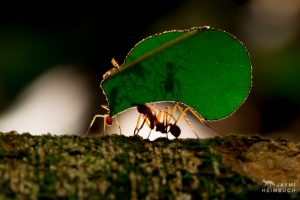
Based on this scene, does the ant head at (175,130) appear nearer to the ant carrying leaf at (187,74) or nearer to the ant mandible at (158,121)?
the ant mandible at (158,121)

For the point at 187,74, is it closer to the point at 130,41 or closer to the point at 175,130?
the point at 175,130

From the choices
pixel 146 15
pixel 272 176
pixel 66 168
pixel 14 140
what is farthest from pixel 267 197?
pixel 146 15

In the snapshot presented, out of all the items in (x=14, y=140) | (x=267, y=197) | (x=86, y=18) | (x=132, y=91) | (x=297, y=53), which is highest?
(x=86, y=18)

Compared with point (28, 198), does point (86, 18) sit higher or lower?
higher

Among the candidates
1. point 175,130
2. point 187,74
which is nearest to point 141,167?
point 187,74

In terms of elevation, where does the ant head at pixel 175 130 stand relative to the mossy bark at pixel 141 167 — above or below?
above

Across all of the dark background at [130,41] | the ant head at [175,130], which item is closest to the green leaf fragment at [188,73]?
the ant head at [175,130]

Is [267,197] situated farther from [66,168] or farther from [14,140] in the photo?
[14,140]
